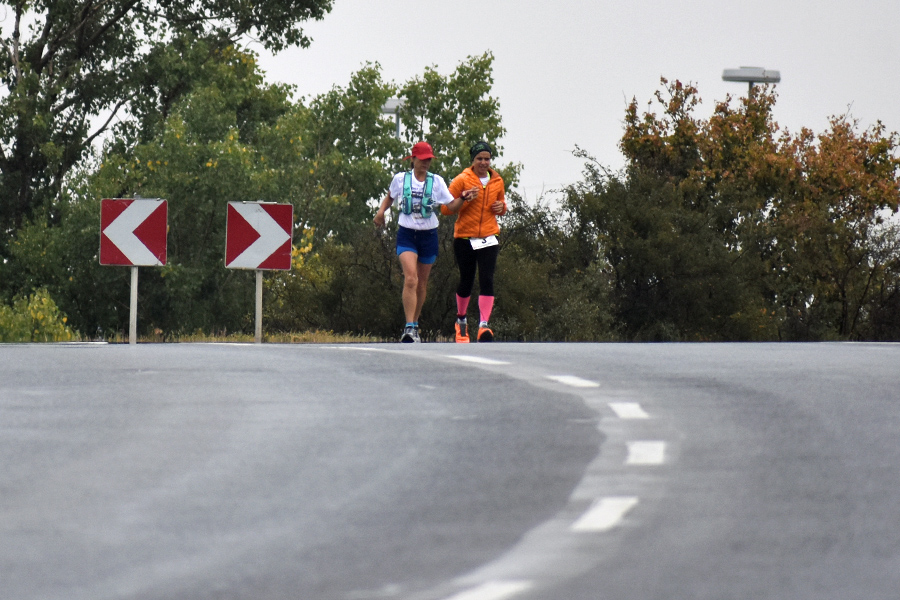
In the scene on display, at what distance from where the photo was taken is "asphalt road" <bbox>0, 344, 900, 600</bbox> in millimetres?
4035

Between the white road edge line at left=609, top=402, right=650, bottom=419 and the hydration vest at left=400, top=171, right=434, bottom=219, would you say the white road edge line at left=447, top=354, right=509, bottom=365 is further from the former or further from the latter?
the hydration vest at left=400, top=171, right=434, bottom=219

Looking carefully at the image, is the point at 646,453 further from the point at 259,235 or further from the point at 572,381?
the point at 259,235

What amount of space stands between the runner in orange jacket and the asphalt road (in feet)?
21.3

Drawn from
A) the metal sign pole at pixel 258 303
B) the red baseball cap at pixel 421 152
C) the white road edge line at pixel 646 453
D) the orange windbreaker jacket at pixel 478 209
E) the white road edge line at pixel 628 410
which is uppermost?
the red baseball cap at pixel 421 152

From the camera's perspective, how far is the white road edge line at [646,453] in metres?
5.71

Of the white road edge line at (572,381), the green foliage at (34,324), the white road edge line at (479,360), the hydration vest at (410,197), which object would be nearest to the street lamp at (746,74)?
the green foliage at (34,324)

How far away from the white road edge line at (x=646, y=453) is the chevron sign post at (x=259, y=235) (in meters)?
11.1

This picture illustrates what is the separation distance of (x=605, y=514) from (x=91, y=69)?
113 ft

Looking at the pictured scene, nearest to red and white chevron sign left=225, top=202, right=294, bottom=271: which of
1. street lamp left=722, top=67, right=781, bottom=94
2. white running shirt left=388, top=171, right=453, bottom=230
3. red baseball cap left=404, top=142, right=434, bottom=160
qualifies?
white running shirt left=388, top=171, right=453, bottom=230

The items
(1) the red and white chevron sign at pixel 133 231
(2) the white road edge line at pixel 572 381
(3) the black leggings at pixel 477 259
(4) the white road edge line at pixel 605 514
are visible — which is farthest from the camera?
(1) the red and white chevron sign at pixel 133 231

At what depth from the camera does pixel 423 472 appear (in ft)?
18.2

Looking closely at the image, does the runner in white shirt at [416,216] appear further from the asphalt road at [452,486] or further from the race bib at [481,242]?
the asphalt road at [452,486]

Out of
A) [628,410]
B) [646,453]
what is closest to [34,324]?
[628,410]

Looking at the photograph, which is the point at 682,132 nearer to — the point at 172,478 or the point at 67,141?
the point at 67,141
